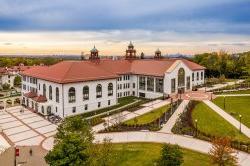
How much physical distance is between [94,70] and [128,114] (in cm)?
1337

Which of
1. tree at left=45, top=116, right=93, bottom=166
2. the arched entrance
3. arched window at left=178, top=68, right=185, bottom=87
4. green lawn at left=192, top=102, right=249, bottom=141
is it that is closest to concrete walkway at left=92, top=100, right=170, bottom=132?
green lawn at left=192, top=102, right=249, bottom=141

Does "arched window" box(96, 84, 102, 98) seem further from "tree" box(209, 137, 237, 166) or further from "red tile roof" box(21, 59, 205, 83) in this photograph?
"tree" box(209, 137, 237, 166)

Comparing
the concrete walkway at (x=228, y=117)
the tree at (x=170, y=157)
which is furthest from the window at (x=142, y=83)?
the tree at (x=170, y=157)

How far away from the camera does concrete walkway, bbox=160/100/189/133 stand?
4341 centimetres

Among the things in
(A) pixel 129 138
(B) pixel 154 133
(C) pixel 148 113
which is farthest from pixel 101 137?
(C) pixel 148 113

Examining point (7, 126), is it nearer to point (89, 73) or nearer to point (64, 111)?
point (64, 111)

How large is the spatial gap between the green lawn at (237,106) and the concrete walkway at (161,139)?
12272 millimetres

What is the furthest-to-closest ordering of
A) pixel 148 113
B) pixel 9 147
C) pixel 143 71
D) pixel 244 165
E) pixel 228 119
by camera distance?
A: pixel 143 71, pixel 148 113, pixel 228 119, pixel 9 147, pixel 244 165

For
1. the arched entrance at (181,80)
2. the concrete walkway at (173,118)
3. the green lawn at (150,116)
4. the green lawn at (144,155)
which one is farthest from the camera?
the arched entrance at (181,80)

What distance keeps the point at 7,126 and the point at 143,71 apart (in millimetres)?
34184

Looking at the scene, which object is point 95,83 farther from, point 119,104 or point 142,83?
point 142,83

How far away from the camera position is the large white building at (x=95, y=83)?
56531 millimetres

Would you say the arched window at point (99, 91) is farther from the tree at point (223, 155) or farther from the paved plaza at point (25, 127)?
the tree at point (223, 155)

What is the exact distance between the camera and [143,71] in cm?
7262
